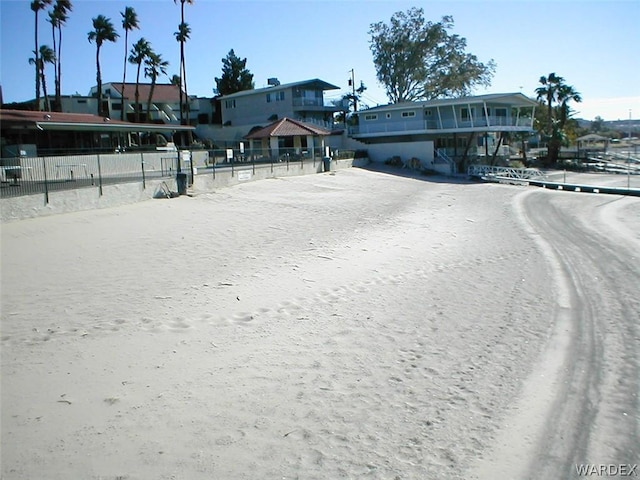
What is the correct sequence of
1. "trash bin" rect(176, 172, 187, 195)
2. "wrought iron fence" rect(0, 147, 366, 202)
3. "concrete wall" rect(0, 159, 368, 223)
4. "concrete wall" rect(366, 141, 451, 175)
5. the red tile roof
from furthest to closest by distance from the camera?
"concrete wall" rect(366, 141, 451, 175), the red tile roof, "trash bin" rect(176, 172, 187, 195), "wrought iron fence" rect(0, 147, 366, 202), "concrete wall" rect(0, 159, 368, 223)

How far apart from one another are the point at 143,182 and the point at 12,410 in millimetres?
16674

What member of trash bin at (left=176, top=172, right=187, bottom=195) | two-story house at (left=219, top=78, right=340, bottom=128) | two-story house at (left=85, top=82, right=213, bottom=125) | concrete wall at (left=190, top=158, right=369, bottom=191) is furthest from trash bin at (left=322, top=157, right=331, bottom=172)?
two-story house at (left=85, top=82, right=213, bottom=125)

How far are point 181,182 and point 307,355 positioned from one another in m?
17.2

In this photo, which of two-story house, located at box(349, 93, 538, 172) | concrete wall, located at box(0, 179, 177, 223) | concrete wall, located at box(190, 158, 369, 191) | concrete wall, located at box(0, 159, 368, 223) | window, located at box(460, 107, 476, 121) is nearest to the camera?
concrete wall, located at box(0, 179, 177, 223)

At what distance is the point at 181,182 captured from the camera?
76.9ft

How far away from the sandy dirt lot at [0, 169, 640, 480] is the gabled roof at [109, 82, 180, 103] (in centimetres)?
5292

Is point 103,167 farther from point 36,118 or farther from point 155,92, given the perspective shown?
point 155,92

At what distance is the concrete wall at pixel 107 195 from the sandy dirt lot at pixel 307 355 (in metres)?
1.23

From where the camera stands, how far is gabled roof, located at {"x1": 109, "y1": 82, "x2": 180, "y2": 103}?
6519 centimetres

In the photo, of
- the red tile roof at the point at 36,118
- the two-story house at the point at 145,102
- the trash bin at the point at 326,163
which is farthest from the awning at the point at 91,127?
the two-story house at the point at 145,102

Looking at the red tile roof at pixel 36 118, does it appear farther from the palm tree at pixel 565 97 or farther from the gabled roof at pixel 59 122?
the palm tree at pixel 565 97

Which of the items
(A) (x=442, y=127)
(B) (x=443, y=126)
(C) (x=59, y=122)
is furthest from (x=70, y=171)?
(B) (x=443, y=126)

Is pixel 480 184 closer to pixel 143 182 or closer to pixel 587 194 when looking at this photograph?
pixel 587 194

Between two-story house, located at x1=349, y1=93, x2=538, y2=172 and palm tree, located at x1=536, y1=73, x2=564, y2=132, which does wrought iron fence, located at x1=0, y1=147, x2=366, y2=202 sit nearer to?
two-story house, located at x1=349, y1=93, x2=538, y2=172
